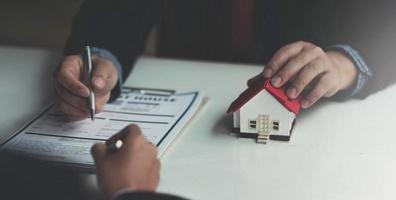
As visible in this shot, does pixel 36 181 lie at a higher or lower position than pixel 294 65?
lower

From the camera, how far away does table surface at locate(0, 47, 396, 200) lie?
1.88 feet

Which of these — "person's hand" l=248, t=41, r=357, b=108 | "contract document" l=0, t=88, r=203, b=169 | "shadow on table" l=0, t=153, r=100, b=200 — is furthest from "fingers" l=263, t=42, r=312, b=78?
"shadow on table" l=0, t=153, r=100, b=200

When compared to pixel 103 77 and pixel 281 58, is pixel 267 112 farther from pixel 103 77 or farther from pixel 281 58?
pixel 103 77

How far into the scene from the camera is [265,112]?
65 cm

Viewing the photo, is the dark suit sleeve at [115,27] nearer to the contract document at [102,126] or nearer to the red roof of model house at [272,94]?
the contract document at [102,126]

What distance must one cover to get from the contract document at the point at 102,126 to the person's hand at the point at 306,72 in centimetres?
11

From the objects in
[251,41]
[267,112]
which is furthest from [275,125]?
[251,41]

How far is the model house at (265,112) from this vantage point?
640 mm

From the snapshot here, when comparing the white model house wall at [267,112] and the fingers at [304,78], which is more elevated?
the fingers at [304,78]

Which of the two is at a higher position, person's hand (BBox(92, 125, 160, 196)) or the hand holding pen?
the hand holding pen

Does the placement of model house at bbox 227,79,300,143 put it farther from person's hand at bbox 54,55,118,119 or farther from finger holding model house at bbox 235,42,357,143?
person's hand at bbox 54,55,118,119

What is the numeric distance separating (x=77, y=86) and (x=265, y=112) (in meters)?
0.22

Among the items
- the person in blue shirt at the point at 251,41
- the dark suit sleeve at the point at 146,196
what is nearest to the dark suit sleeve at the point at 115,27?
the person in blue shirt at the point at 251,41

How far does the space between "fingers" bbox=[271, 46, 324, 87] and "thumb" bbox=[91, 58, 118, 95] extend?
0.21m
